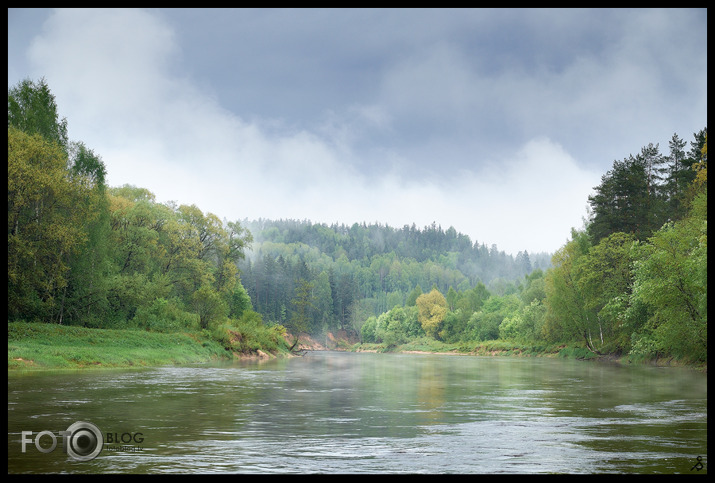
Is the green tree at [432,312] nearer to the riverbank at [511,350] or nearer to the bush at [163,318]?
the riverbank at [511,350]

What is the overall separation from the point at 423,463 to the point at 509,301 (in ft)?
450

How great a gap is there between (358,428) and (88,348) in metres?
33.2

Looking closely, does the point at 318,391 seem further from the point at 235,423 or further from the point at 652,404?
the point at 652,404

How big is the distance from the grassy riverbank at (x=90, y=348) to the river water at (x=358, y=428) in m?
8.63

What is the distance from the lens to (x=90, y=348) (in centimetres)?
4262

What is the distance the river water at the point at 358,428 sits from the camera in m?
10.9

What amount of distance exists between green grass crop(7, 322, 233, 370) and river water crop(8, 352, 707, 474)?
8.69 meters

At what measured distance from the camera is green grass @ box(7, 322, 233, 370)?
1449 inches

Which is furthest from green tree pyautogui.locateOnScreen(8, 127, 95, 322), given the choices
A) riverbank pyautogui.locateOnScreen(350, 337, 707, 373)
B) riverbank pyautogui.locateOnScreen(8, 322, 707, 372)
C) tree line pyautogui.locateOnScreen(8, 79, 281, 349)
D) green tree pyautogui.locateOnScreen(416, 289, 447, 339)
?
green tree pyautogui.locateOnScreen(416, 289, 447, 339)

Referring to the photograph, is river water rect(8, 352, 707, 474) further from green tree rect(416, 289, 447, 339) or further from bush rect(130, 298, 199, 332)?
green tree rect(416, 289, 447, 339)

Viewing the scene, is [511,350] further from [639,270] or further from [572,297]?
[639,270]

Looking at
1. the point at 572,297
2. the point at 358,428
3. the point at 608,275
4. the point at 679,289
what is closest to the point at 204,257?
the point at 572,297

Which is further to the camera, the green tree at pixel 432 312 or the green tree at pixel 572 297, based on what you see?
the green tree at pixel 432 312

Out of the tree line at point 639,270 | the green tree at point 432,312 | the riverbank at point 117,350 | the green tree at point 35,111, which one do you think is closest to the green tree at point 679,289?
the tree line at point 639,270
